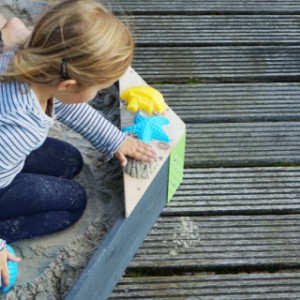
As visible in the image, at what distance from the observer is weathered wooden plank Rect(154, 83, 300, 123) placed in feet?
5.09

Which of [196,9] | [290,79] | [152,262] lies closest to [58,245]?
[152,262]

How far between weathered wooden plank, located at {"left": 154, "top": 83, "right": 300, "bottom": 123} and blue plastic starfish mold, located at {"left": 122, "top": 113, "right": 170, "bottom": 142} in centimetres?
31

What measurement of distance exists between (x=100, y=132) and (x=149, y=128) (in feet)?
0.35

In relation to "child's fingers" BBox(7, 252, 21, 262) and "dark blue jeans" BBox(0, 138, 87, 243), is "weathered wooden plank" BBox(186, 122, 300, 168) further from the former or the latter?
"child's fingers" BBox(7, 252, 21, 262)

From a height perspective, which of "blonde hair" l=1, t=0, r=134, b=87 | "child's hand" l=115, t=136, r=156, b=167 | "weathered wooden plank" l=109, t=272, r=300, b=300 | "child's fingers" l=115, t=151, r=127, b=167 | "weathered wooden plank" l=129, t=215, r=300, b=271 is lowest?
"weathered wooden plank" l=109, t=272, r=300, b=300

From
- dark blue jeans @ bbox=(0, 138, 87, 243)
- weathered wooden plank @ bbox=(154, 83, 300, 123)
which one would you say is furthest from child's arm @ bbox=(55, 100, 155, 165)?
weathered wooden plank @ bbox=(154, 83, 300, 123)

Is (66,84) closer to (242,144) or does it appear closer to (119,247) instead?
(119,247)

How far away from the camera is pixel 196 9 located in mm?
1886

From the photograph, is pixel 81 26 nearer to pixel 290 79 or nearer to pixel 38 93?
pixel 38 93

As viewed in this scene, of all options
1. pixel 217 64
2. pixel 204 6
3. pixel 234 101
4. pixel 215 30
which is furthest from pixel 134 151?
pixel 204 6

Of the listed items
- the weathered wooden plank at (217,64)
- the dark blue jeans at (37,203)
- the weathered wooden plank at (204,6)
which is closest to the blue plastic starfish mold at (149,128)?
the dark blue jeans at (37,203)

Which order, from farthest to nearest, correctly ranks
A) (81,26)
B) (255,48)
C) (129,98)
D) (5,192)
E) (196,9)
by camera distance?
(196,9) → (255,48) → (129,98) → (5,192) → (81,26)

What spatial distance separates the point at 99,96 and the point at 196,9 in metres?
0.59

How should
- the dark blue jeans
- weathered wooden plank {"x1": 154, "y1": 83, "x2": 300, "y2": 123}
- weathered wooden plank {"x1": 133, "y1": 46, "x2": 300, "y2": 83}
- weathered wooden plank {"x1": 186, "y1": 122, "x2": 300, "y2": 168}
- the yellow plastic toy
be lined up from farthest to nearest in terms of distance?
weathered wooden plank {"x1": 133, "y1": 46, "x2": 300, "y2": 83}, weathered wooden plank {"x1": 154, "y1": 83, "x2": 300, "y2": 123}, weathered wooden plank {"x1": 186, "y1": 122, "x2": 300, "y2": 168}, the yellow plastic toy, the dark blue jeans
